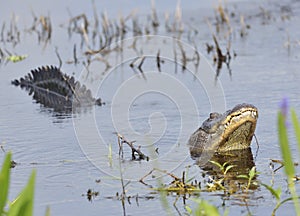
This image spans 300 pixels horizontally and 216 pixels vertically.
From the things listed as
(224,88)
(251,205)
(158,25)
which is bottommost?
(251,205)

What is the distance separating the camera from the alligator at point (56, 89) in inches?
360

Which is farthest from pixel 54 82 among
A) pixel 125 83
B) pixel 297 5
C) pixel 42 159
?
pixel 297 5

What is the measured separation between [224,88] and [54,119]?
2.05 m

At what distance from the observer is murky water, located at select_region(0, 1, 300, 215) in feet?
16.4

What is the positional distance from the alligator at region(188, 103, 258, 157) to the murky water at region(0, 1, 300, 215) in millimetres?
159

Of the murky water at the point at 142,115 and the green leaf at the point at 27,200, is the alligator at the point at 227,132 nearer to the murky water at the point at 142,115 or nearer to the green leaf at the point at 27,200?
the murky water at the point at 142,115

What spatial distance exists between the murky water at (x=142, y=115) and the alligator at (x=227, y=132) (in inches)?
6.3

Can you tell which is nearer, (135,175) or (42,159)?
(135,175)

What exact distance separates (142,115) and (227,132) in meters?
1.75

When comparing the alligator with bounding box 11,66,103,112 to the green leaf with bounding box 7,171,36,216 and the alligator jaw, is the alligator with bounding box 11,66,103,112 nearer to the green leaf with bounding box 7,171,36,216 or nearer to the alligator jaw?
the alligator jaw

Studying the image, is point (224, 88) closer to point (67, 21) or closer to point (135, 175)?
point (135, 175)

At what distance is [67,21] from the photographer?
16141mm

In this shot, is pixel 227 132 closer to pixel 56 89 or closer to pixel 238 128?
pixel 238 128

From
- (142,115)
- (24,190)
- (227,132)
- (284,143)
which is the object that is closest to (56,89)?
(142,115)
